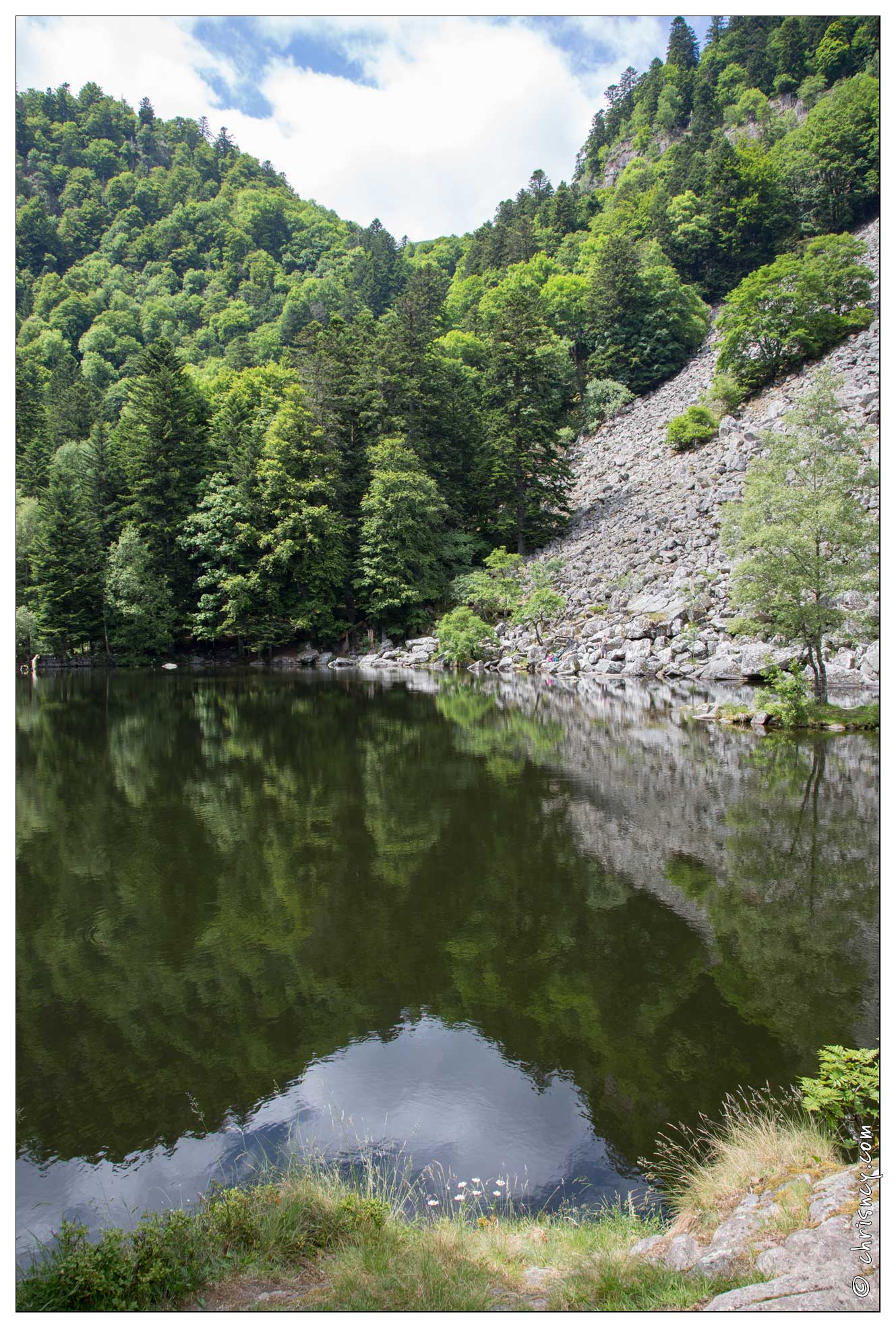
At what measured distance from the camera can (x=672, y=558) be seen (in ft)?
141

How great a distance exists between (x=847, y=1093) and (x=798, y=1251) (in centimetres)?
228

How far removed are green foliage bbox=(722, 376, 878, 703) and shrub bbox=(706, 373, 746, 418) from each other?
113 ft

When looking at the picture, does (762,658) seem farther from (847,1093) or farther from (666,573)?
(847,1093)

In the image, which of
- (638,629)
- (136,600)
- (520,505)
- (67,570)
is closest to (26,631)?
(67,570)

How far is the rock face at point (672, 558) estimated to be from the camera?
115 ft

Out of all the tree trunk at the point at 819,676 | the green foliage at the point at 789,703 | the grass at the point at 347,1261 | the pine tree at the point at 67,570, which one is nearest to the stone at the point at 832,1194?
the grass at the point at 347,1261

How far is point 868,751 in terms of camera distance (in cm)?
1908

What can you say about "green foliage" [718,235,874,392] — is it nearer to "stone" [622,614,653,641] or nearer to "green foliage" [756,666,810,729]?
"stone" [622,614,653,641]

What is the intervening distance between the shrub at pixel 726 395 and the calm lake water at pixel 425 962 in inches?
1784

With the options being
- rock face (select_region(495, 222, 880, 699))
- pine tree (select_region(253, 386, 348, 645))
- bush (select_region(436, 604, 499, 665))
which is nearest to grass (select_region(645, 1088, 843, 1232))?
rock face (select_region(495, 222, 880, 699))

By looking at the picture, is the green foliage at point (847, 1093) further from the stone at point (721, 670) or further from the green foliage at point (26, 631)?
the green foliage at point (26, 631)

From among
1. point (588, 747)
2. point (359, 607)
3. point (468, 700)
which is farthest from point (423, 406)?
point (588, 747)
